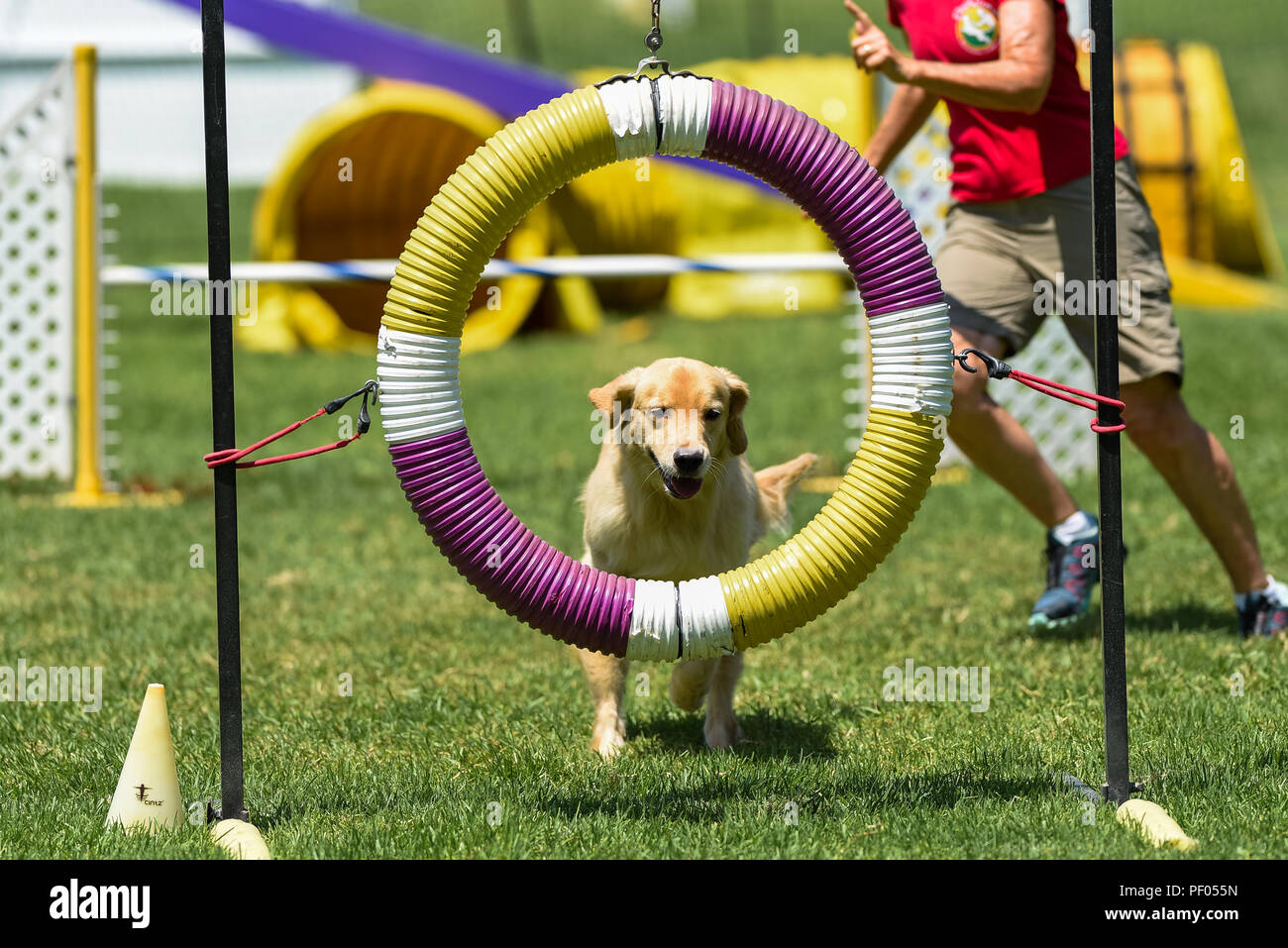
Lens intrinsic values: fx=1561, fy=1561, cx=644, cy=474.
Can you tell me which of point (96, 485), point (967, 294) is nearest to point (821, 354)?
point (96, 485)

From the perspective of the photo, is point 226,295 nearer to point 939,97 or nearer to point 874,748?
point 874,748

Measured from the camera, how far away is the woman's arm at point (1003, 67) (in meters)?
4.31

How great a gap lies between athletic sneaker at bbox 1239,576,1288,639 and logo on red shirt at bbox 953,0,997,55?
6.50 feet

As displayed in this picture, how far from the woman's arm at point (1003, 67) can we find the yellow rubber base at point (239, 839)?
255 cm

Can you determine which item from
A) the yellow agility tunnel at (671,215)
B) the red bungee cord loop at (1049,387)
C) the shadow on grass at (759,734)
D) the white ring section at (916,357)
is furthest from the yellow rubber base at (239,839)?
the yellow agility tunnel at (671,215)

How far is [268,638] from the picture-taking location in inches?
219

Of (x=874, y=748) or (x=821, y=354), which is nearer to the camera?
(x=874, y=748)

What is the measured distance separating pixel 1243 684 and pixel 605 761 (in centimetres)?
194

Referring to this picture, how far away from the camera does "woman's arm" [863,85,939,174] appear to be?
5.03 m

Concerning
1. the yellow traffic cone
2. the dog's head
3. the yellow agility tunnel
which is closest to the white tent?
the yellow agility tunnel

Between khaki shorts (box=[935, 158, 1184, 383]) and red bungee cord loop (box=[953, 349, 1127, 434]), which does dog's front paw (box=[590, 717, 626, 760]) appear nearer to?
red bungee cord loop (box=[953, 349, 1127, 434])

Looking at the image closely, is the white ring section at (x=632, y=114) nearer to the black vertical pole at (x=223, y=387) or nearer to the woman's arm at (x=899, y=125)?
the black vertical pole at (x=223, y=387)

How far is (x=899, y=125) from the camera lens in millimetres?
5062
